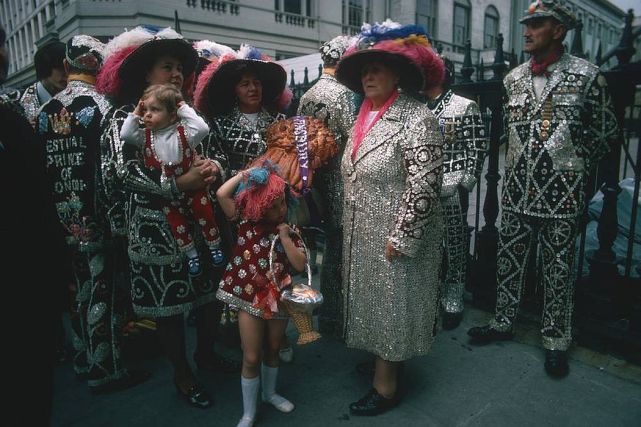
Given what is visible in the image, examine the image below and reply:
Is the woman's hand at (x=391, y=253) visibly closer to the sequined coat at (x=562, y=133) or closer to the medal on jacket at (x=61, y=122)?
the sequined coat at (x=562, y=133)

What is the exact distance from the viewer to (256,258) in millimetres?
2426

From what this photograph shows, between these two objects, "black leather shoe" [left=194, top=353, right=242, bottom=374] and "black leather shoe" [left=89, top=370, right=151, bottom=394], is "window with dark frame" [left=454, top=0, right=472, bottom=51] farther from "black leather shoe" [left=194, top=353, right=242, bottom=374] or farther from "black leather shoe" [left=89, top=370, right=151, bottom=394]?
"black leather shoe" [left=89, top=370, right=151, bottom=394]

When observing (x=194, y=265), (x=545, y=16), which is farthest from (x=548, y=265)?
(x=194, y=265)

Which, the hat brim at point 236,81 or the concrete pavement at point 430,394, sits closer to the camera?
the concrete pavement at point 430,394

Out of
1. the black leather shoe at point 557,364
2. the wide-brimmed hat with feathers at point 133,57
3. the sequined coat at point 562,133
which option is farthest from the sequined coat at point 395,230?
the wide-brimmed hat with feathers at point 133,57

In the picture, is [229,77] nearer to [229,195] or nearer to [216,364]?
[229,195]

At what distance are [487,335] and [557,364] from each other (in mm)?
525

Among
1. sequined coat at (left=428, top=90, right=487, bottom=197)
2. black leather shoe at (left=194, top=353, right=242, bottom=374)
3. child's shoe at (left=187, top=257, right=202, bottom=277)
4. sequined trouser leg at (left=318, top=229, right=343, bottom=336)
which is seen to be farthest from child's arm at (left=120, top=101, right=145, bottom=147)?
sequined coat at (left=428, top=90, right=487, bottom=197)

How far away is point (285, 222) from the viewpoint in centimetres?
250

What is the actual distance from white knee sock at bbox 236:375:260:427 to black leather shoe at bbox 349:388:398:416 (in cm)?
58

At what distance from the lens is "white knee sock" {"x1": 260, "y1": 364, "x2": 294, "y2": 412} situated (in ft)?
8.77

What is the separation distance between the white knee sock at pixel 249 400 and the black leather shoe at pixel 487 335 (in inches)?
68.8

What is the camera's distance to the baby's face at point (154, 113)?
7.74 ft

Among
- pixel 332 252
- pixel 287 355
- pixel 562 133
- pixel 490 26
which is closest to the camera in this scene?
pixel 562 133
